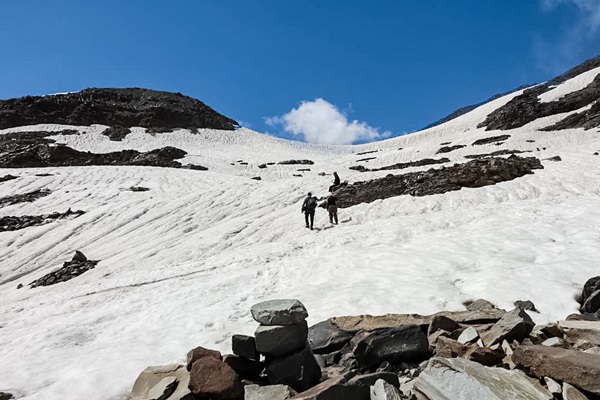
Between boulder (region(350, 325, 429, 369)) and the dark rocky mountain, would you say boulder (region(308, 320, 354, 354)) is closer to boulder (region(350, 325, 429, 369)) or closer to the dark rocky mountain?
boulder (region(350, 325, 429, 369))

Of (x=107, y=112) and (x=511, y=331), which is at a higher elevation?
(x=107, y=112)

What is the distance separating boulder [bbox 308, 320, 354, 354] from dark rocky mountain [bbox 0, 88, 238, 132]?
71.8 meters

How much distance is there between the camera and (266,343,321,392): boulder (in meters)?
4.96

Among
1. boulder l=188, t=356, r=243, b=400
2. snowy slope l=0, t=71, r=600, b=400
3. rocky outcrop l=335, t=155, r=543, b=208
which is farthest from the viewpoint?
rocky outcrop l=335, t=155, r=543, b=208

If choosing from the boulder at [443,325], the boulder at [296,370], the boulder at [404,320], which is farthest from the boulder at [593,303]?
the boulder at [296,370]

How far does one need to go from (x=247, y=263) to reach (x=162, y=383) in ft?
26.7

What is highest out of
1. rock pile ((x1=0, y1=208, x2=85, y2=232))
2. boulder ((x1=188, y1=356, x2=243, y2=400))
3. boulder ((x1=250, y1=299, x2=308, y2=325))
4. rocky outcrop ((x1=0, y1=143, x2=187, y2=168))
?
rocky outcrop ((x1=0, y1=143, x2=187, y2=168))

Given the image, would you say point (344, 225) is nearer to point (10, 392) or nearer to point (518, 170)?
point (518, 170)

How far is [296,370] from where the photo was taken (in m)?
5.05

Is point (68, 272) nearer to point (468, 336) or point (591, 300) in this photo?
point (468, 336)

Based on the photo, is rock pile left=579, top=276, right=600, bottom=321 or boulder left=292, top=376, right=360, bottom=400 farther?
rock pile left=579, top=276, right=600, bottom=321

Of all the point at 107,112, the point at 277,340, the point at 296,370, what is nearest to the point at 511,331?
the point at 296,370

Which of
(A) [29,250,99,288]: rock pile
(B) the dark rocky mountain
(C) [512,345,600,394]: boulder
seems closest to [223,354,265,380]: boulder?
(C) [512,345,600,394]: boulder

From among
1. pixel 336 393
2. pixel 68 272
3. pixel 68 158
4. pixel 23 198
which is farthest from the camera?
pixel 68 158
